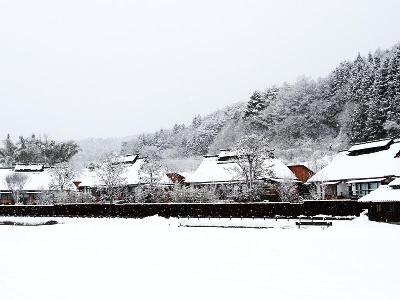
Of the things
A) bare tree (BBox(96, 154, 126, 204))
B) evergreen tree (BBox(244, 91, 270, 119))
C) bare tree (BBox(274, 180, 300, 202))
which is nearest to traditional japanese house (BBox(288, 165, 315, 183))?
bare tree (BBox(274, 180, 300, 202))

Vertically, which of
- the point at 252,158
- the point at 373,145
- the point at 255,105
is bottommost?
the point at 252,158

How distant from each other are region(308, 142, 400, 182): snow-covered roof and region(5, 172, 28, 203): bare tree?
39922mm

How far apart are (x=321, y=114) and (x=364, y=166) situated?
42011 mm

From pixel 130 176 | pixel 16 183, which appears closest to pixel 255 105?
pixel 130 176

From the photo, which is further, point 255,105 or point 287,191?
point 255,105

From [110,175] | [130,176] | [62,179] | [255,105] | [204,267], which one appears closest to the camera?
[204,267]

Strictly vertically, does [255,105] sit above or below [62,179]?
above

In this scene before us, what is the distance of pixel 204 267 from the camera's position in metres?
13.3

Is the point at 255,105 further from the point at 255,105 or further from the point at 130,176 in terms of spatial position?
the point at 130,176

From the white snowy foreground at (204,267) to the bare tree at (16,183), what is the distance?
42.8 m

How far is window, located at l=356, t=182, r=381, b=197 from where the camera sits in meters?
40.8

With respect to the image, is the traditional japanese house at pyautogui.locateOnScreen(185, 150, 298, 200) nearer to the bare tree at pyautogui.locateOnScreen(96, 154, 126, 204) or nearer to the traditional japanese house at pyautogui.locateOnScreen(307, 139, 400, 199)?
the traditional japanese house at pyautogui.locateOnScreen(307, 139, 400, 199)

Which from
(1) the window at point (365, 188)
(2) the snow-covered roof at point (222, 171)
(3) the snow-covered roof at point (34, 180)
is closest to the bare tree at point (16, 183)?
(3) the snow-covered roof at point (34, 180)

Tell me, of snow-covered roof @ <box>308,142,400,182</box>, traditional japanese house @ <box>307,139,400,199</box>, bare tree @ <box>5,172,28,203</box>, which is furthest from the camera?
bare tree @ <box>5,172,28,203</box>
